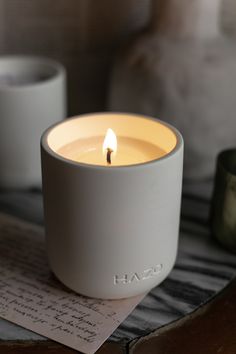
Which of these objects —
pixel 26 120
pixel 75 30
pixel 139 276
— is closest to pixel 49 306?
pixel 139 276

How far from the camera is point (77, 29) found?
23.9 inches

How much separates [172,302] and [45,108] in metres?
0.20

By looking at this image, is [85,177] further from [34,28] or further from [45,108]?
[34,28]

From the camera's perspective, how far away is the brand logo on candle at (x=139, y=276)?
0.39 meters

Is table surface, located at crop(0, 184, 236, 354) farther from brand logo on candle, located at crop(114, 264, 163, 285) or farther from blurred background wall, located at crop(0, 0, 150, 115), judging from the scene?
blurred background wall, located at crop(0, 0, 150, 115)

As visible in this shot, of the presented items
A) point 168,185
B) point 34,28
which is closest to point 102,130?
point 168,185

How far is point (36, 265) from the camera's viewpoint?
44 cm

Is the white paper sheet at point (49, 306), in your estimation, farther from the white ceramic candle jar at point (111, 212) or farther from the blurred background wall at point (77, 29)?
the blurred background wall at point (77, 29)

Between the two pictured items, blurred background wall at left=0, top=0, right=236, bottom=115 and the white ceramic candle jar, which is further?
blurred background wall at left=0, top=0, right=236, bottom=115

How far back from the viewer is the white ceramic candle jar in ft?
1.19

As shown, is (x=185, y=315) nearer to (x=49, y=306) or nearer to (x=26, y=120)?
(x=49, y=306)

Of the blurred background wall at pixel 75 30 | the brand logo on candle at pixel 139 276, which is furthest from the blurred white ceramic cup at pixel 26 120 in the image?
the brand logo on candle at pixel 139 276

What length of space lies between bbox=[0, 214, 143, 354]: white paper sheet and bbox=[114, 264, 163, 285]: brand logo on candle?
0.06 feet

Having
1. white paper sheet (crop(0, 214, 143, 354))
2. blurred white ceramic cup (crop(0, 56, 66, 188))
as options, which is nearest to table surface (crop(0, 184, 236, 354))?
white paper sheet (crop(0, 214, 143, 354))
